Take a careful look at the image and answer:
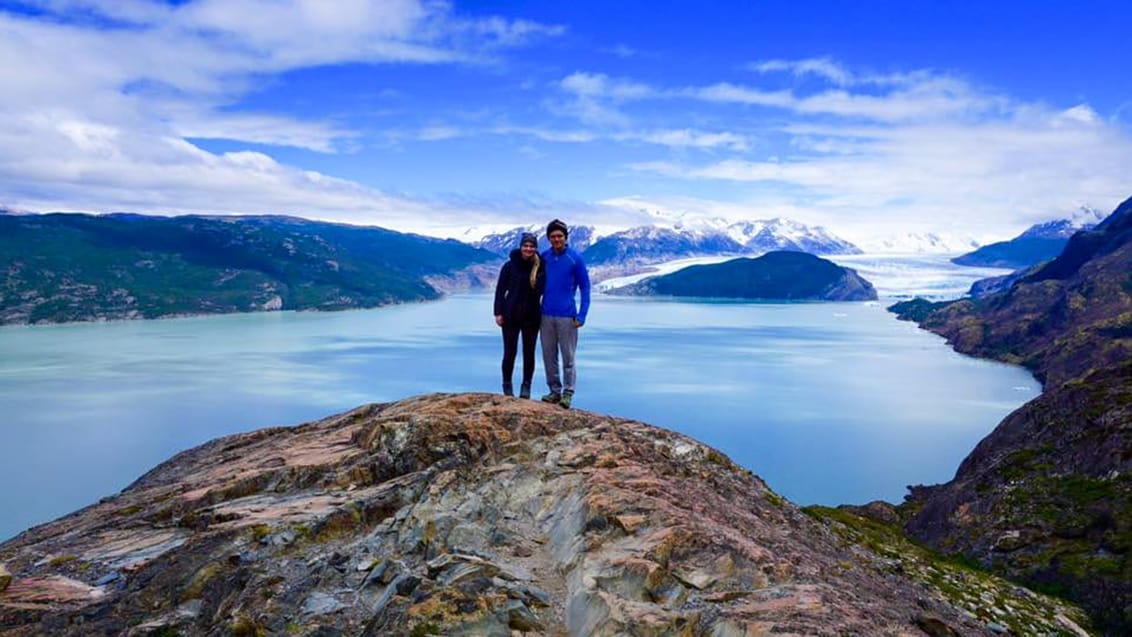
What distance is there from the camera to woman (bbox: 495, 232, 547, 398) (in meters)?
12.5

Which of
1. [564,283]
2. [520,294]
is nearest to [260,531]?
[520,294]

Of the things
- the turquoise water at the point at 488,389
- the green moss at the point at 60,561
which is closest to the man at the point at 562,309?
the green moss at the point at 60,561

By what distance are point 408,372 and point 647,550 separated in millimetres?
89407

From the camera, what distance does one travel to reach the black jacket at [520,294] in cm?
1259

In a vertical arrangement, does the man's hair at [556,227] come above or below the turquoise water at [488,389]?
above

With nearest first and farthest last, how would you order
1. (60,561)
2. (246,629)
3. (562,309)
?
(246,629) < (60,561) < (562,309)

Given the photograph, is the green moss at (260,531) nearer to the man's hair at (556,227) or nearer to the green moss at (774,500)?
the man's hair at (556,227)

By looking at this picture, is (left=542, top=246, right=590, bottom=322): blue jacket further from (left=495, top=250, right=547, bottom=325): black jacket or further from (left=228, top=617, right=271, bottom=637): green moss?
(left=228, top=617, right=271, bottom=637): green moss

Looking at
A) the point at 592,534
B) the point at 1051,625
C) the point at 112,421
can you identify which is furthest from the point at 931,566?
the point at 112,421

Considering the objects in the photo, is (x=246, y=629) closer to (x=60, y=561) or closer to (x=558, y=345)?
(x=60, y=561)

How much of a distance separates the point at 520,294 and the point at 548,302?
503mm

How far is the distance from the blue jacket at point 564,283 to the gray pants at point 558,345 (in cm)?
14

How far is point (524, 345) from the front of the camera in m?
13.3

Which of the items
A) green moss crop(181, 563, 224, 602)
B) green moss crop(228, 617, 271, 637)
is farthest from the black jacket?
green moss crop(228, 617, 271, 637)
